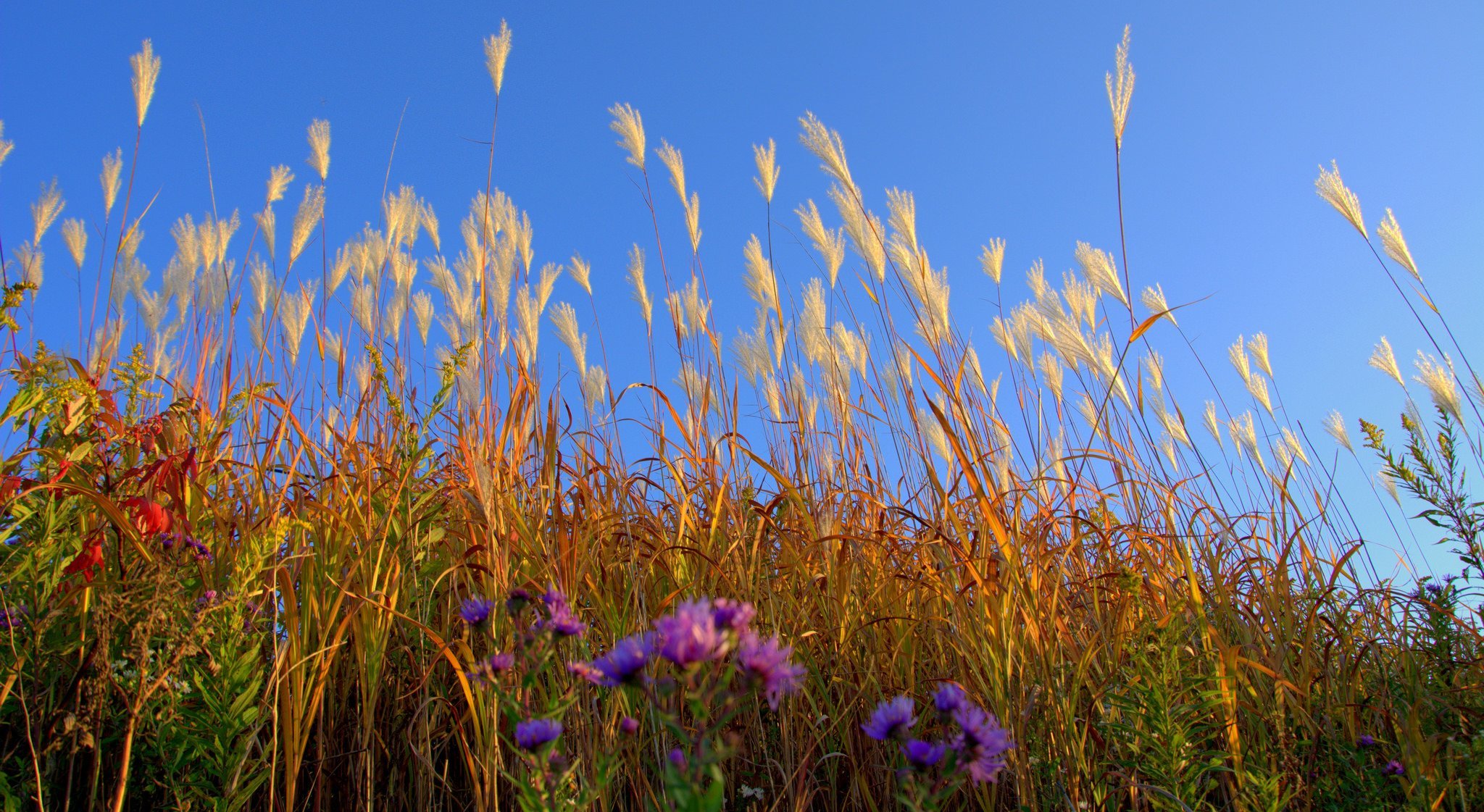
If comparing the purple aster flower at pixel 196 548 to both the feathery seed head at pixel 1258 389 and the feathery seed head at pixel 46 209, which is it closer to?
the feathery seed head at pixel 46 209

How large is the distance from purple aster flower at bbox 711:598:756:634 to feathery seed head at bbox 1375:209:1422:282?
304 cm

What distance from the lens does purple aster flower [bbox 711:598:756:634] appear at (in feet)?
2.03

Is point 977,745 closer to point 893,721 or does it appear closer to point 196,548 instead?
point 893,721

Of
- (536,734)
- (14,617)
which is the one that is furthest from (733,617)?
(14,617)

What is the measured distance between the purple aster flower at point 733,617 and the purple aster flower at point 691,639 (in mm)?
12

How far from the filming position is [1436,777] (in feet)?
4.65

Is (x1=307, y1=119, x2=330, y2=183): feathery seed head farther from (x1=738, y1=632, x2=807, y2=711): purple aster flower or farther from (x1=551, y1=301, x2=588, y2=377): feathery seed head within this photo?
(x1=738, y1=632, x2=807, y2=711): purple aster flower

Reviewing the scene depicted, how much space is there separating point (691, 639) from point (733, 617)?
→ 0.05 meters

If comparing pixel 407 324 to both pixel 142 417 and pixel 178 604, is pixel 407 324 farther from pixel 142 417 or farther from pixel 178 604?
pixel 178 604

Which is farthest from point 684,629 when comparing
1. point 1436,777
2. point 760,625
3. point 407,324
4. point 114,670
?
point 407,324

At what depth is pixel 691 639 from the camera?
58 centimetres

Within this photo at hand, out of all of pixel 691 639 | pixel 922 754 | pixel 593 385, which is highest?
pixel 593 385

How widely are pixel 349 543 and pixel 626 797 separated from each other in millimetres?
748

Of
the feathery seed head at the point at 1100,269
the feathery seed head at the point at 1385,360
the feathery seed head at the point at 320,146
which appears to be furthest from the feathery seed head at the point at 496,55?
the feathery seed head at the point at 1385,360
